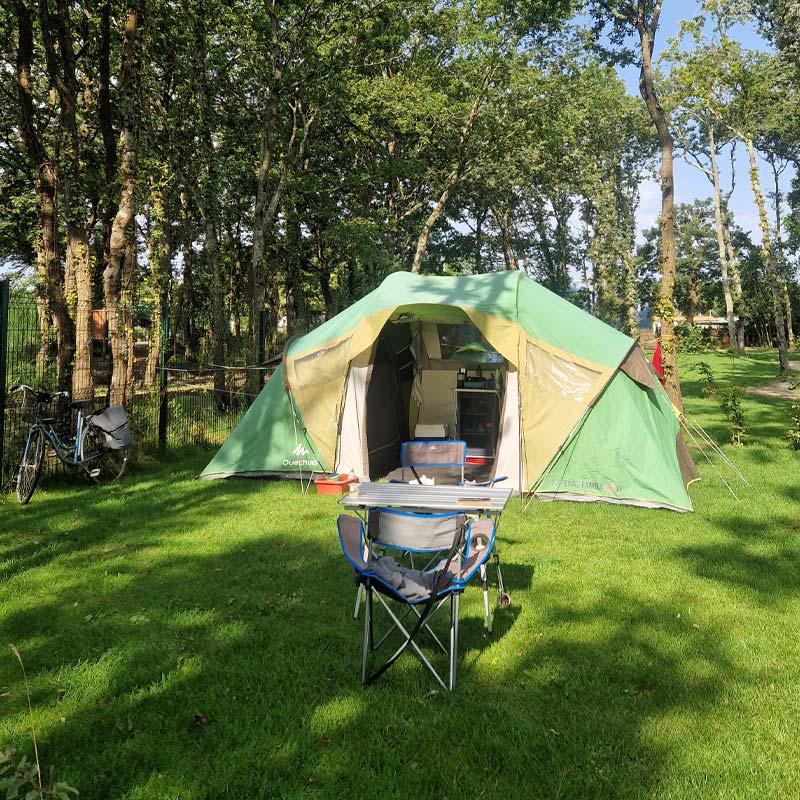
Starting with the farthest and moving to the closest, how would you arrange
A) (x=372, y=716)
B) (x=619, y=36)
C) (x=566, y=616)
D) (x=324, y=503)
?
(x=619, y=36) → (x=324, y=503) → (x=566, y=616) → (x=372, y=716)

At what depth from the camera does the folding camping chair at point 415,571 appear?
3432mm

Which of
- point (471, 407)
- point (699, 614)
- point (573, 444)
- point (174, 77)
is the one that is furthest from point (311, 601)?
point (174, 77)

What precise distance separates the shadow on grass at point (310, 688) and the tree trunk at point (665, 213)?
6.92 metres

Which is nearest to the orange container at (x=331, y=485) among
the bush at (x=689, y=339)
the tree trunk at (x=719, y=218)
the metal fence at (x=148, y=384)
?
the metal fence at (x=148, y=384)

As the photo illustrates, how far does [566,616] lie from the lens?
172 inches

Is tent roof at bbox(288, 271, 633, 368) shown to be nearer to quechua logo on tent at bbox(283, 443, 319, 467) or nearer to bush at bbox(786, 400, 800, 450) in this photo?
quechua logo on tent at bbox(283, 443, 319, 467)

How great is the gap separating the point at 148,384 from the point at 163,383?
206 millimetres

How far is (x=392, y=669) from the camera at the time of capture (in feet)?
12.2

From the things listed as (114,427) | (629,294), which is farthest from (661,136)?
(629,294)

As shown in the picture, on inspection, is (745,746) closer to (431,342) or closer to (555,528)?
(555,528)

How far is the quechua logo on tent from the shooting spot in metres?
8.23

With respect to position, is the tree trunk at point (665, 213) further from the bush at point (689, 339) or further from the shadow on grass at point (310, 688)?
the shadow on grass at point (310, 688)

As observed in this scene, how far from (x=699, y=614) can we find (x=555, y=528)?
6.56ft

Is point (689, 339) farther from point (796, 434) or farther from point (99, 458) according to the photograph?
point (99, 458)
